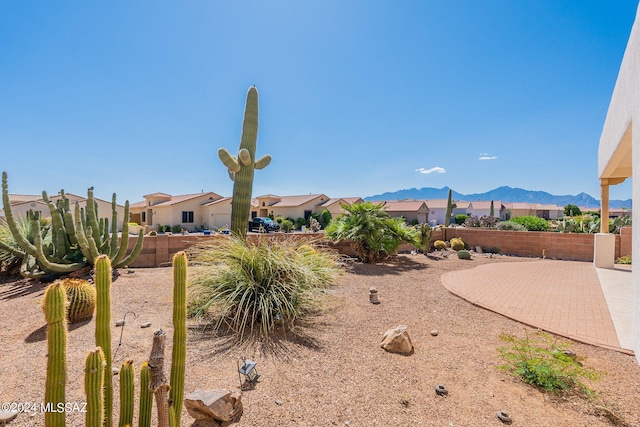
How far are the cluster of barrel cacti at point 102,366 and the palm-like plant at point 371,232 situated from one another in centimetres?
872

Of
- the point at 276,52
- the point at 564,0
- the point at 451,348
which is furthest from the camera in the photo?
the point at 276,52

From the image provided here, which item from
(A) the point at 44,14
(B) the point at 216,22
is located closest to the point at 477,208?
(B) the point at 216,22

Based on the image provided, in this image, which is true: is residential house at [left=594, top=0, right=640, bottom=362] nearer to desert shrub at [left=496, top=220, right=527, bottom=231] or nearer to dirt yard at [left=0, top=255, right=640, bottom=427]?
dirt yard at [left=0, top=255, right=640, bottom=427]

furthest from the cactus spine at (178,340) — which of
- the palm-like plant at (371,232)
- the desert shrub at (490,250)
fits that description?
the desert shrub at (490,250)

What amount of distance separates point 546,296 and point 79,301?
30.5 ft

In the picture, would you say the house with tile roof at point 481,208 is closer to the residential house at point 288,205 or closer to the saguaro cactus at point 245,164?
the residential house at point 288,205

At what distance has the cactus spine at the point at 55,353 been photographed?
1.67 metres

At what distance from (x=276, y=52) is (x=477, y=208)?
54916 millimetres

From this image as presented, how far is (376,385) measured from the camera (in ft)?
10.5

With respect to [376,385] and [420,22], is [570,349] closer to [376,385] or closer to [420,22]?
[376,385]

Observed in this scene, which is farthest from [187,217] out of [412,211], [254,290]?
[254,290]

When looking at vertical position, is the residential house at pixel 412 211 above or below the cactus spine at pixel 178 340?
above

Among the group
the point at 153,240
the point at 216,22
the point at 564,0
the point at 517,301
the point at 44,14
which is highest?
the point at 564,0

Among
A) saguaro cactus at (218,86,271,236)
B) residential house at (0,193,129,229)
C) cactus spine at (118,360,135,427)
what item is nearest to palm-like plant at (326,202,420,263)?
saguaro cactus at (218,86,271,236)
